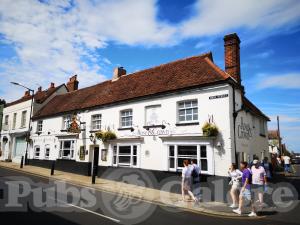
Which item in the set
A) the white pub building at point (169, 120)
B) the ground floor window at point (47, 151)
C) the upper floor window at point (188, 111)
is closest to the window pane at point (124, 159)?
the white pub building at point (169, 120)

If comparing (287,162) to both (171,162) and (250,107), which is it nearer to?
(250,107)

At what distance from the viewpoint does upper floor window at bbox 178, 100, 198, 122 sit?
48.0 ft

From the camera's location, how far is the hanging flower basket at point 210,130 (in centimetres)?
1312

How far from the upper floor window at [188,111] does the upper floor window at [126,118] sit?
13.9ft

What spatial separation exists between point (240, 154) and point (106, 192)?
7440 mm

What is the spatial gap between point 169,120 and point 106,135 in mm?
5437

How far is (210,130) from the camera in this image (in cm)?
1310

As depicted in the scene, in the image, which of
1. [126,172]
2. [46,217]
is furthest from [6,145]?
[46,217]

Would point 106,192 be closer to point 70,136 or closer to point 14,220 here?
point 14,220

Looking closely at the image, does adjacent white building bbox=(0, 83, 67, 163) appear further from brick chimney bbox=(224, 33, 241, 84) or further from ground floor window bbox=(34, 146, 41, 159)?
brick chimney bbox=(224, 33, 241, 84)

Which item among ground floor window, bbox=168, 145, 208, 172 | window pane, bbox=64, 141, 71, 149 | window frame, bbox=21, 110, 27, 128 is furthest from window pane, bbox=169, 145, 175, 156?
window frame, bbox=21, 110, 27, 128

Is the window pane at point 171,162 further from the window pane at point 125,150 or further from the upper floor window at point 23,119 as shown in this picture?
the upper floor window at point 23,119

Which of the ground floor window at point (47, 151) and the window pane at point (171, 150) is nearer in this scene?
the window pane at point (171, 150)

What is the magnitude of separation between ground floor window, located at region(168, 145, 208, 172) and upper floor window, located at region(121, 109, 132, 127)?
4.14 metres
